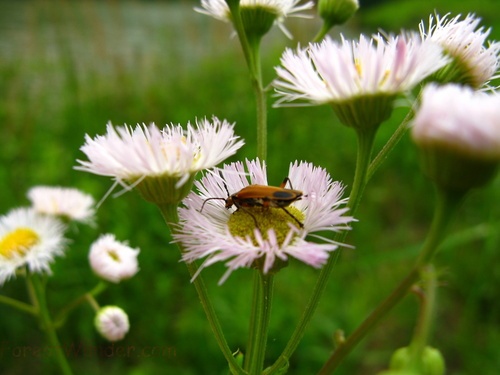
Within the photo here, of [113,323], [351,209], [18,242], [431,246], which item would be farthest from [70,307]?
[431,246]

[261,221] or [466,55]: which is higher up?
[466,55]

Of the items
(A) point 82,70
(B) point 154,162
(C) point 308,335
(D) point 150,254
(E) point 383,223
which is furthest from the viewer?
(A) point 82,70

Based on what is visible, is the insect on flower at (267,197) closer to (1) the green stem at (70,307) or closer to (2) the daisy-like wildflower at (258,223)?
(2) the daisy-like wildflower at (258,223)

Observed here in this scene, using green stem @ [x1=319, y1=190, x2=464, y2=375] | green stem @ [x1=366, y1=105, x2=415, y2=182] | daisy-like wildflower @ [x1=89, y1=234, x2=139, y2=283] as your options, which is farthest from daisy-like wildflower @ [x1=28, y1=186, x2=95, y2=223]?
green stem @ [x1=319, y1=190, x2=464, y2=375]

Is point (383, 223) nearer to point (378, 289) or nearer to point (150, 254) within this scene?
point (378, 289)

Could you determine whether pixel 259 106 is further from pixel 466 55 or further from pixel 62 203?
pixel 62 203

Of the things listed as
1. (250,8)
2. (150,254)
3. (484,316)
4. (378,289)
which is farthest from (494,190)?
(250,8)

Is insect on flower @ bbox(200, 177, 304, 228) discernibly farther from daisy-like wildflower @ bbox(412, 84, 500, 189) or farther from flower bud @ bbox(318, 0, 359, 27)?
flower bud @ bbox(318, 0, 359, 27)
